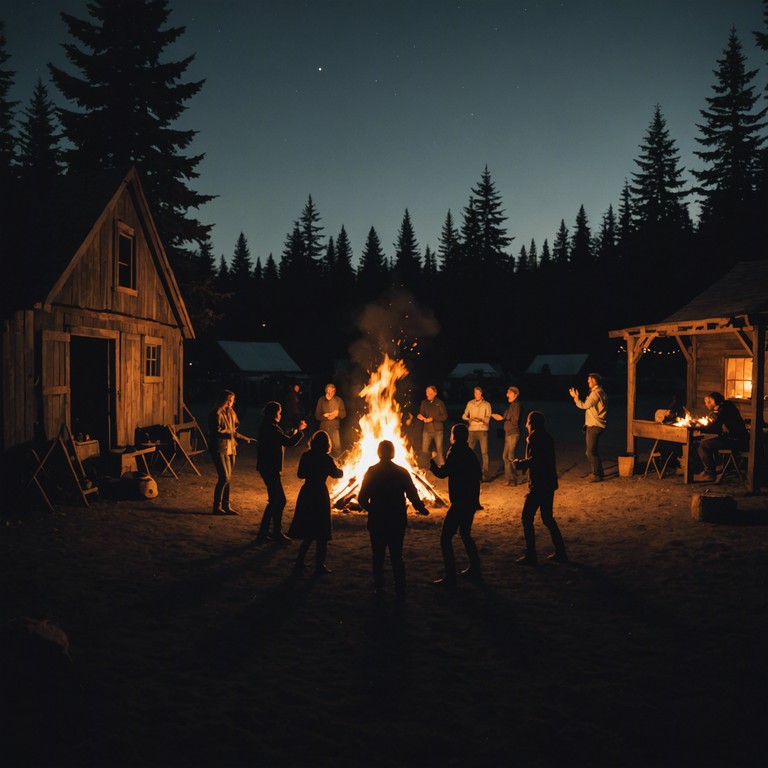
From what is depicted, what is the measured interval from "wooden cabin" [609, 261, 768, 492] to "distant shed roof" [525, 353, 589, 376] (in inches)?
1226

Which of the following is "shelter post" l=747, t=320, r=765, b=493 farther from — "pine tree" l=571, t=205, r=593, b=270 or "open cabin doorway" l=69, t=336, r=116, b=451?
"pine tree" l=571, t=205, r=593, b=270

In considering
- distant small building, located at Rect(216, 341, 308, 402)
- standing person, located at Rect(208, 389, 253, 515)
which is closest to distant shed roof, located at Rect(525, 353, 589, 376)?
distant small building, located at Rect(216, 341, 308, 402)

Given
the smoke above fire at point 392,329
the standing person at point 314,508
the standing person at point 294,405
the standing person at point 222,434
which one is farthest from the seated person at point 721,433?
the smoke above fire at point 392,329

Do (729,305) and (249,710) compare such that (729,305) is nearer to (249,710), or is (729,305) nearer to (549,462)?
(549,462)

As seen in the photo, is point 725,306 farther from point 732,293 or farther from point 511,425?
point 511,425

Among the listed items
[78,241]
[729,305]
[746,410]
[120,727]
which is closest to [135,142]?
[78,241]

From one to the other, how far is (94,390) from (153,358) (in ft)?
6.65

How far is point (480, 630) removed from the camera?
5.91 meters

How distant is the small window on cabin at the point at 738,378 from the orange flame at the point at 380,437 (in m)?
9.08

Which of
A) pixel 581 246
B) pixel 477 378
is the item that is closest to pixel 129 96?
pixel 477 378

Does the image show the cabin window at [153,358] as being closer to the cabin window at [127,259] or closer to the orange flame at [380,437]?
the cabin window at [127,259]

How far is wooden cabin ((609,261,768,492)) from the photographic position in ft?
38.4

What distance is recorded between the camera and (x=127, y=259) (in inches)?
591

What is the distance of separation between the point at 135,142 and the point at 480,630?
21.8 m
